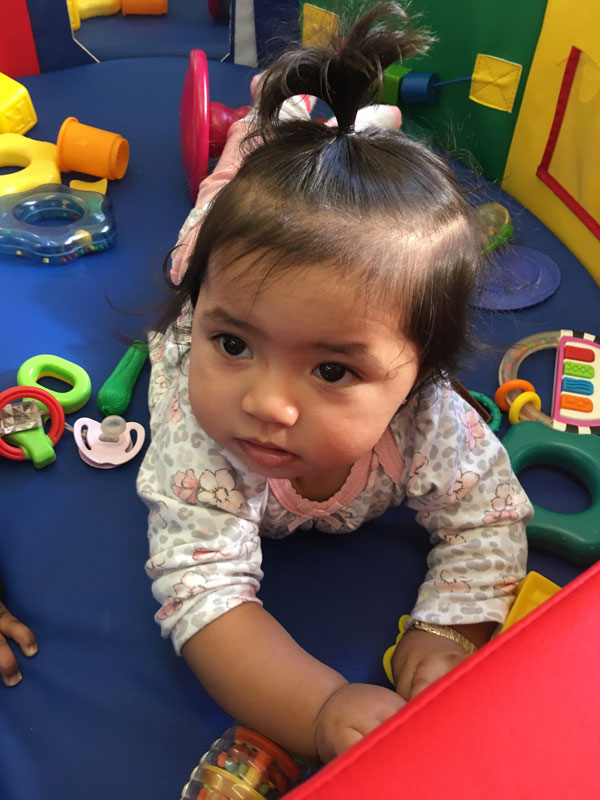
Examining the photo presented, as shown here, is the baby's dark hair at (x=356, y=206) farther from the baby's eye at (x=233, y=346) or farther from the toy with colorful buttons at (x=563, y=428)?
the toy with colorful buttons at (x=563, y=428)

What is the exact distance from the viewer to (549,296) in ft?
4.09

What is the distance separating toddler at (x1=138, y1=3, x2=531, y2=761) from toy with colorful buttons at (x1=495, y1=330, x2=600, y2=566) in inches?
3.5

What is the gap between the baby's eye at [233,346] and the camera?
0.63 metres

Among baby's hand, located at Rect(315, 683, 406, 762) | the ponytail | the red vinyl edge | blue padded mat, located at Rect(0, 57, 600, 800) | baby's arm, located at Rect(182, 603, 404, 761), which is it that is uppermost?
the ponytail

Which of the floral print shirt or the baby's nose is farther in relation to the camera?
the floral print shirt

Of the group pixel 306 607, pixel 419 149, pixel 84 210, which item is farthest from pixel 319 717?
pixel 84 210

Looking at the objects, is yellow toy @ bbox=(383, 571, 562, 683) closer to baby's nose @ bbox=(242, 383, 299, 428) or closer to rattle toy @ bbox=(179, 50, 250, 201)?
baby's nose @ bbox=(242, 383, 299, 428)

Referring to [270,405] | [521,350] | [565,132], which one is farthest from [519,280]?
[270,405]

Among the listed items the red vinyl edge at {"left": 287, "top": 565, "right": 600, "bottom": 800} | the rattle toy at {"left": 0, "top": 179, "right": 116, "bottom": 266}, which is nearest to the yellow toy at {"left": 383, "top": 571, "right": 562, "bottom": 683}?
the red vinyl edge at {"left": 287, "top": 565, "right": 600, "bottom": 800}

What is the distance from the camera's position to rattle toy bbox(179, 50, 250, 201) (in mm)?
1332

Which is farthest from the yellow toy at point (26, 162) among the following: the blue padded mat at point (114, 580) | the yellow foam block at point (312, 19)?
the yellow foam block at point (312, 19)

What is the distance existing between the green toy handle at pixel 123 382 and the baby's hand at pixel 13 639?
0.98 ft

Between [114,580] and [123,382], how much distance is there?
0.97 feet

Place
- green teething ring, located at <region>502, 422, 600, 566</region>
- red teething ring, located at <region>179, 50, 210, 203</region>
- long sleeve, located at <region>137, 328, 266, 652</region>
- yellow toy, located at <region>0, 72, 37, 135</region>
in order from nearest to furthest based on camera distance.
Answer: long sleeve, located at <region>137, 328, 266, 652</region> → green teething ring, located at <region>502, 422, 600, 566</region> → red teething ring, located at <region>179, 50, 210, 203</region> → yellow toy, located at <region>0, 72, 37, 135</region>
